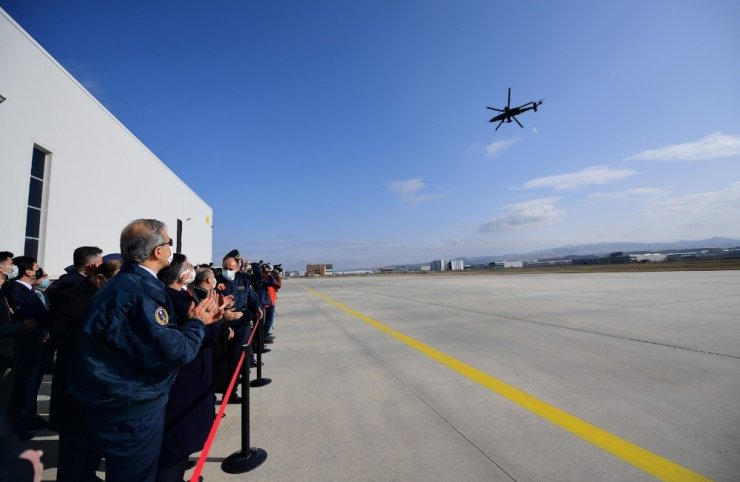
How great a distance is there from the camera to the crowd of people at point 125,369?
1684mm

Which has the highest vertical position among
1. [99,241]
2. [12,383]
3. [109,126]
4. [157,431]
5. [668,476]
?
[109,126]

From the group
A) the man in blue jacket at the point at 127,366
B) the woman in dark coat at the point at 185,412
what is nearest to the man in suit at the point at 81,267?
the woman in dark coat at the point at 185,412

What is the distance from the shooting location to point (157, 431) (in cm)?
188

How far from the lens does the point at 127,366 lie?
67.8 inches

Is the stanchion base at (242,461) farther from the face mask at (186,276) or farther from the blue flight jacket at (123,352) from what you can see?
the face mask at (186,276)

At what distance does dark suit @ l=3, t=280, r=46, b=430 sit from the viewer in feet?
12.2

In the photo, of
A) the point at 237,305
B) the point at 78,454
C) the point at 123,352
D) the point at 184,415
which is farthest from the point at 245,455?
the point at 237,305

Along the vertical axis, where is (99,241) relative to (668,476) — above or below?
above

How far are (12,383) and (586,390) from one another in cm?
691

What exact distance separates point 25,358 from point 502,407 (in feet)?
18.6

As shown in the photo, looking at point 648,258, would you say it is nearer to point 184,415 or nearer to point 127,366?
point 184,415

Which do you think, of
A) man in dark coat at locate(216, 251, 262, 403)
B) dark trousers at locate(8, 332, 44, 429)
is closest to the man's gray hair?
man in dark coat at locate(216, 251, 262, 403)

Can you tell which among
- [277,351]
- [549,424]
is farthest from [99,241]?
[549,424]

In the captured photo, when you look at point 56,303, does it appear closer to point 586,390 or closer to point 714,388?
point 586,390
